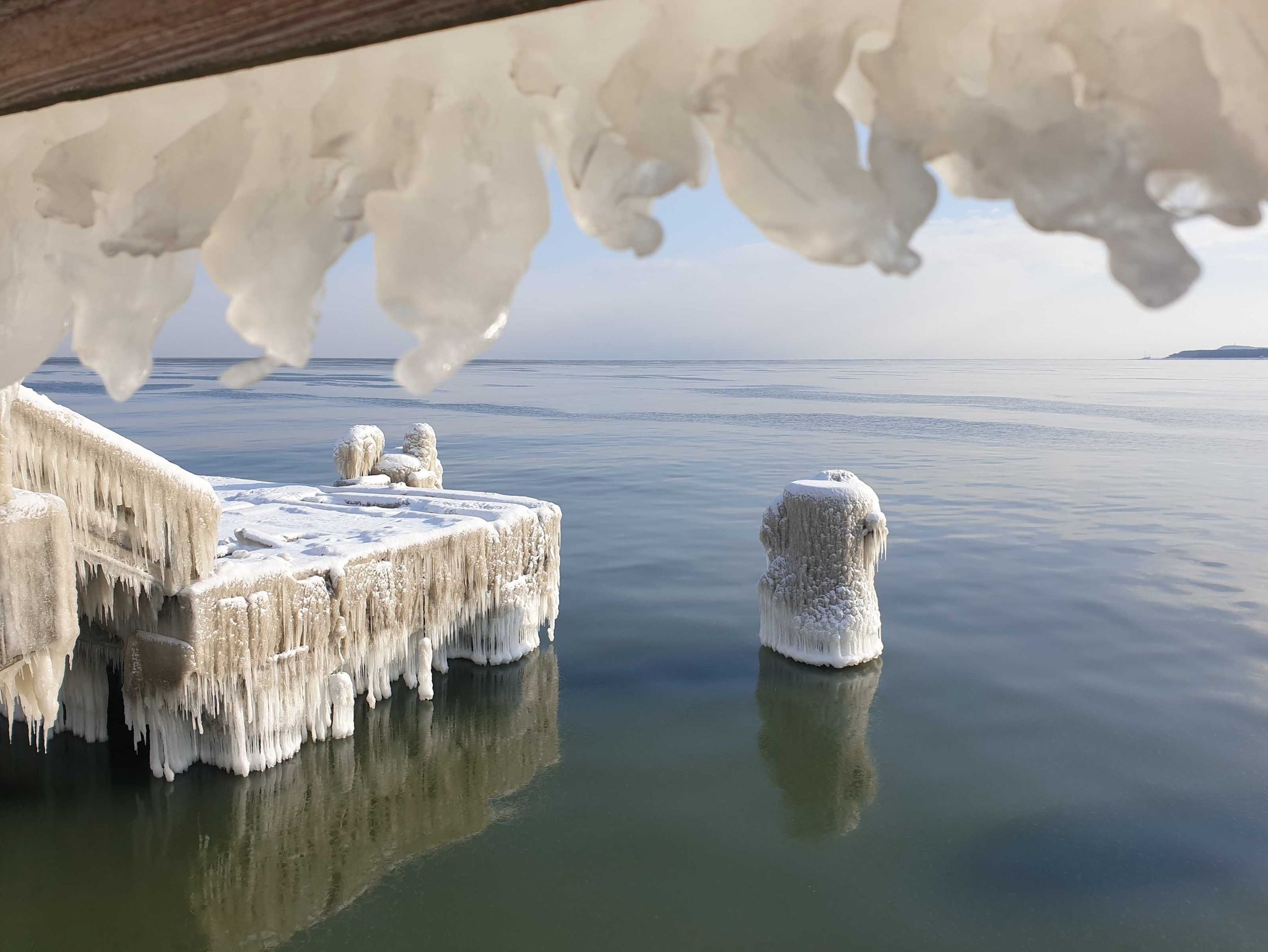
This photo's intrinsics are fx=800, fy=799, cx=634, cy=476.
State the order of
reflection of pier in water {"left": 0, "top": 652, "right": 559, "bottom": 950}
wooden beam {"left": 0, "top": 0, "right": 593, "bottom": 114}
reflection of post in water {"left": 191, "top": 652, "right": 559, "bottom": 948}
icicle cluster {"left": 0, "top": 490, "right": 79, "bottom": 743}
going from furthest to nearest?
reflection of post in water {"left": 191, "top": 652, "right": 559, "bottom": 948}
reflection of pier in water {"left": 0, "top": 652, "right": 559, "bottom": 950}
icicle cluster {"left": 0, "top": 490, "right": 79, "bottom": 743}
wooden beam {"left": 0, "top": 0, "right": 593, "bottom": 114}

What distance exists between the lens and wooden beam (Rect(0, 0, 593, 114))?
70 cm

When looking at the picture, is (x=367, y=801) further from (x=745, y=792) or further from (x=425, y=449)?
(x=425, y=449)

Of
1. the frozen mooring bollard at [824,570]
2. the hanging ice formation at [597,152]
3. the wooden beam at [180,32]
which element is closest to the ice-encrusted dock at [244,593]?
the frozen mooring bollard at [824,570]

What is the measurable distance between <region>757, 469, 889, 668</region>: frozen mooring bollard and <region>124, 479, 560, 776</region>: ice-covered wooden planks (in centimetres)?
311

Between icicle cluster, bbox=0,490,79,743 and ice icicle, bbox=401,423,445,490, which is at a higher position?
icicle cluster, bbox=0,490,79,743

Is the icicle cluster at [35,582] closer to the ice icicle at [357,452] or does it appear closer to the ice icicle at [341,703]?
the ice icicle at [341,703]

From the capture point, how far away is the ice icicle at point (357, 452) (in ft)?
41.1

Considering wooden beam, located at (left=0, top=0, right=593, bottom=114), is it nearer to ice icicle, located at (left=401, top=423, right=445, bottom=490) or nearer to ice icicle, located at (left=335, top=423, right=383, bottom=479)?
ice icicle, located at (left=335, top=423, right=383, bottom=479)

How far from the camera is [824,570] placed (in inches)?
397

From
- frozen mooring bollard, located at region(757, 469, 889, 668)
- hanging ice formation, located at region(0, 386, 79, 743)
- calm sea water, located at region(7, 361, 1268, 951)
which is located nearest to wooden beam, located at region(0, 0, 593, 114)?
hanging ice formation, located at region(0, 386, 79, 743)

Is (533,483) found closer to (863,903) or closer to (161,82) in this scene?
(863,903)

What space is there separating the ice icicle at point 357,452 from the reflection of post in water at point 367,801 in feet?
12.3

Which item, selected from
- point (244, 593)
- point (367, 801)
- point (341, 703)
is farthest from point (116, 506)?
point (367, 801)

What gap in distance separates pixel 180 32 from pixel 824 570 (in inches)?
389
